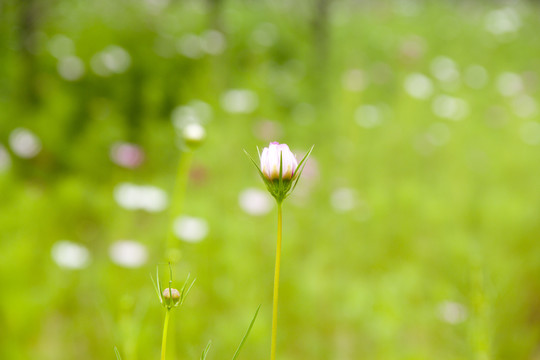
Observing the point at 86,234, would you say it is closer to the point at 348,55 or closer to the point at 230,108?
the point at 230,108

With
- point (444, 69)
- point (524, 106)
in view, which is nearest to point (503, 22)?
point (444, 69)

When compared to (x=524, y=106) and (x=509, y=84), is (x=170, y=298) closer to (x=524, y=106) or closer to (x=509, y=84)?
(x=524, y=106)

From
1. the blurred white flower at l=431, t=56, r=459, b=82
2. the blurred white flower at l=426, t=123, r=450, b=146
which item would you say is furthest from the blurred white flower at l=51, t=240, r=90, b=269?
the blurred white flower at l=431, t=56, r=459, b=82

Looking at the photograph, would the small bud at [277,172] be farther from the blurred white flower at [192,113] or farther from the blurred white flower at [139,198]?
the blurred white flower at [192,113]

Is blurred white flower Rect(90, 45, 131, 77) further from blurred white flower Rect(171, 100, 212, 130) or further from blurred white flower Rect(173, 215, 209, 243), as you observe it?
blurred white flower Rect(173, 215, 209, 243)

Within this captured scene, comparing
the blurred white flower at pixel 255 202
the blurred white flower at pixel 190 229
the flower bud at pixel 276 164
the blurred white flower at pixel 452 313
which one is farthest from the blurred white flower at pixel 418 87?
the flower bud at pixel 276 164
